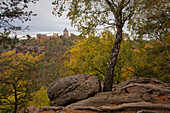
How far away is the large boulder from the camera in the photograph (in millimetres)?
7934

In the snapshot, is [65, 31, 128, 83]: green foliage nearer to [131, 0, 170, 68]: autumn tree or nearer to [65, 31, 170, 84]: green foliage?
[65, 31, 170, 84]: green foliage

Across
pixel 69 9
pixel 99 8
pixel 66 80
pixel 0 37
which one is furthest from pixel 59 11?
pixel 66 80

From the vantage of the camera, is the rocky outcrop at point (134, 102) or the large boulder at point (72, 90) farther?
the large boulder at point (72, 90)

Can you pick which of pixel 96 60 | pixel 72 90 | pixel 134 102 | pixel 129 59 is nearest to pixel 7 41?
pixel 72 90

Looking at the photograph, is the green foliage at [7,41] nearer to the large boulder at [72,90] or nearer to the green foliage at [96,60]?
the large boulder at [72,90]

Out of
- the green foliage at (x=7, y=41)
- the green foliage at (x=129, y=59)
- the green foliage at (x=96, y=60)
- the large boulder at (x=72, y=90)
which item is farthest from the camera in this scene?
the green foliage at (x=96, y=60)

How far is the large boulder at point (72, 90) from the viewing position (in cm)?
793

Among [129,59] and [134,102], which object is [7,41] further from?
[129,59]

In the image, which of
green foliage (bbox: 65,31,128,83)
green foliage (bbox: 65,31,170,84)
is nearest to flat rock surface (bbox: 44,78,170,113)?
green foliage (bbox: 65,31,170,84)

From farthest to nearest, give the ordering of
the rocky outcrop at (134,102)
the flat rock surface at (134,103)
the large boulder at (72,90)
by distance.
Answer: the large boulder at (72,90), the rocky outcrop at (134,102), the flat rock surface at (134,103)

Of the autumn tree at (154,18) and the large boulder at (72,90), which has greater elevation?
the autumn tree at (154,18)

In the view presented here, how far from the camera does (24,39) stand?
175 inches

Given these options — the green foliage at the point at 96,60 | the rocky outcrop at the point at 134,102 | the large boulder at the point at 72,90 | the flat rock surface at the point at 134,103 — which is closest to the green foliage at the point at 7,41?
the flat rock surface at the point at 134,103

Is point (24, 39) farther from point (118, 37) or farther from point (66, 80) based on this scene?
point (66, 80)
